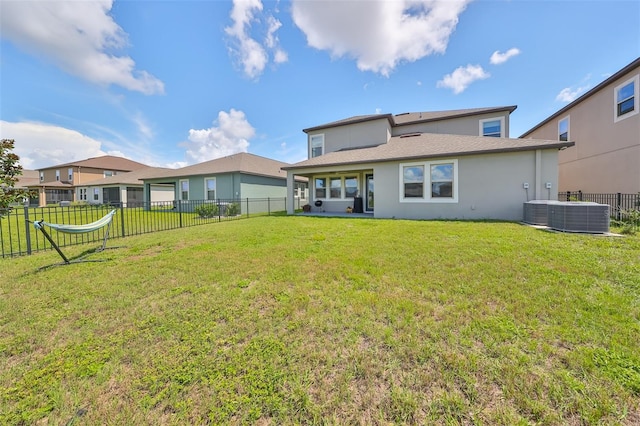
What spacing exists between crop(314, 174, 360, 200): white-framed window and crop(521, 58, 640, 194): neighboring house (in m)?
12.0

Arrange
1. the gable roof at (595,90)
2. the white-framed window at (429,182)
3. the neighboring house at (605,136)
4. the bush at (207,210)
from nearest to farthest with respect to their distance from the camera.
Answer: the gable roof at (595,90) → the neighboring house at (605,136) → the white-framed window at (429,182) → the bush at (207,210)

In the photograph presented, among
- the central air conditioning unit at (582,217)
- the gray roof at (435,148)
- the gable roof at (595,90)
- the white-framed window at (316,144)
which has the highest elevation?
the gable roof at (595,90)

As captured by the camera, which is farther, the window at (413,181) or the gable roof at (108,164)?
the gable roof at (108,164)

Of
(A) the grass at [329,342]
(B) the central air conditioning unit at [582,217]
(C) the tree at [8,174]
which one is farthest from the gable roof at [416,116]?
(C) the tree at [8,174]

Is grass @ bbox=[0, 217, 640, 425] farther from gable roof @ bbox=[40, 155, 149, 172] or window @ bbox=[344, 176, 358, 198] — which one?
gable roof @ bbox=[40, 155, 149, 172]

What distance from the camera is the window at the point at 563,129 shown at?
14616 millimetres

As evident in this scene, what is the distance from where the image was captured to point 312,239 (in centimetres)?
678

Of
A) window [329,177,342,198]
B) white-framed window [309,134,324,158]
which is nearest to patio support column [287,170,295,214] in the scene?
window [329,177,342,198]

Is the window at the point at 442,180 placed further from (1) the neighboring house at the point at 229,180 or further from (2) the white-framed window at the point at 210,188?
(2) the white-framed window at the point at 210,188

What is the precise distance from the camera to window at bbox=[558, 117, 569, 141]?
48.0ft

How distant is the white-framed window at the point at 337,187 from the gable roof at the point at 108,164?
3774 centimetres

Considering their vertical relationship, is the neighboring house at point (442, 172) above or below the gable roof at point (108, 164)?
below

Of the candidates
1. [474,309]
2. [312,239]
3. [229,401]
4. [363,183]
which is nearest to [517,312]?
[474,309]

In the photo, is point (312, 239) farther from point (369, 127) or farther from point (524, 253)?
point (369, 127)
